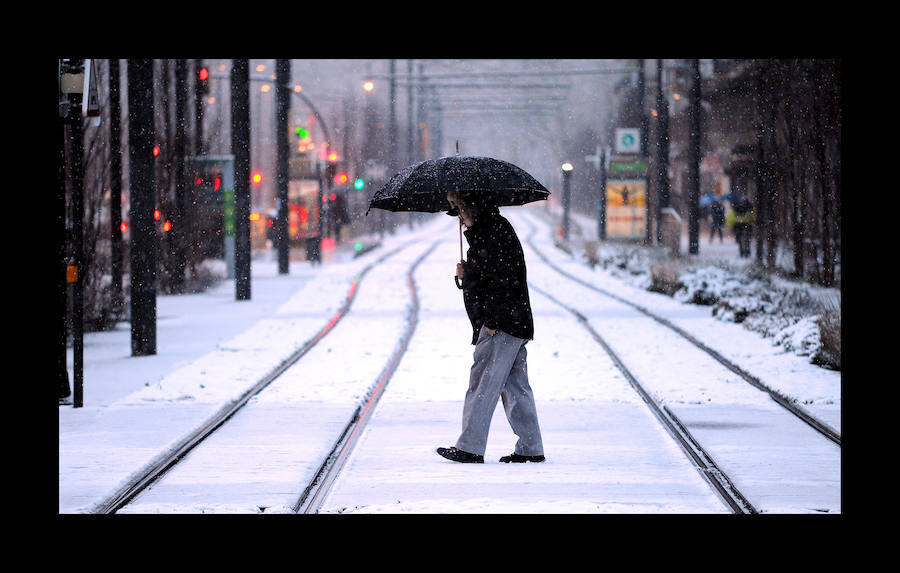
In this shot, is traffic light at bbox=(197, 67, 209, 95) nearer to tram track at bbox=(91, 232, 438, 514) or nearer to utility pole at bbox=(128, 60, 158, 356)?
tram track at bbox=(91, 232, 438, 514)

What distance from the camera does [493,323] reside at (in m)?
7.95

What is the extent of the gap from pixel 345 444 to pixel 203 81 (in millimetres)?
19471

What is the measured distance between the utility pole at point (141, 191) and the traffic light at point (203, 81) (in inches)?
440

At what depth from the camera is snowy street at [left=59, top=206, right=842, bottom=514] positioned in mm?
7512

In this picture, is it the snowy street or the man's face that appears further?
the man's face

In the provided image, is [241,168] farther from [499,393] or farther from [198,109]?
[499,393]

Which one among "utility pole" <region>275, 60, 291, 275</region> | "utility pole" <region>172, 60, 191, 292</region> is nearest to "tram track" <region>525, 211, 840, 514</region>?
"utility pole" <region>172, 60, 191, 292</region>

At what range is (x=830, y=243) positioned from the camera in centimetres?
2448

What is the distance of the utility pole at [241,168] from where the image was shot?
78.2 feet

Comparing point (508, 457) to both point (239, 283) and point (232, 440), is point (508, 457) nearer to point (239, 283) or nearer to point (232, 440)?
point (232, 440)

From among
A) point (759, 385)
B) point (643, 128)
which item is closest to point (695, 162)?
point (643, 128)

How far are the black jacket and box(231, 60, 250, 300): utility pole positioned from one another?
16.0 m
